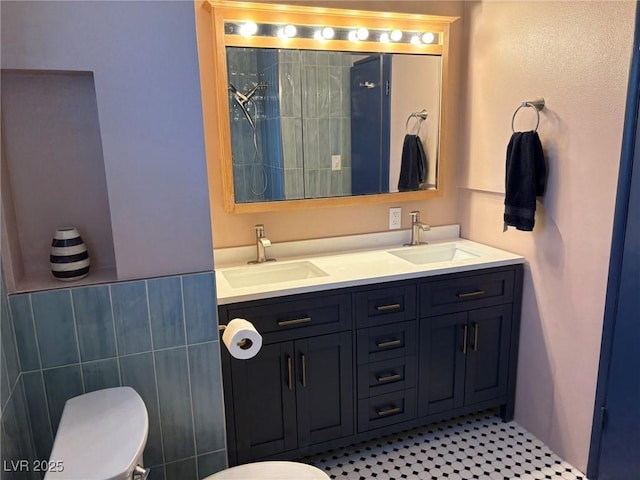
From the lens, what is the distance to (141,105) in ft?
4.66

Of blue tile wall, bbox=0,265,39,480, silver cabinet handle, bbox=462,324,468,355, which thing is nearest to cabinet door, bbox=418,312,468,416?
silver cabinet handle, bbox=462,324,468,355

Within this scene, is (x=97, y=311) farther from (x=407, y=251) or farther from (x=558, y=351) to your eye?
(x=558, y=351)

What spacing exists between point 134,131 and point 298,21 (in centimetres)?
109

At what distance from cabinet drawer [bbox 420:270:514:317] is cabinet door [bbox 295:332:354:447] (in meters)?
0.42

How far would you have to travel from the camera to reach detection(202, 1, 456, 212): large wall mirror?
83.4 inches

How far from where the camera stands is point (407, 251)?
254cm

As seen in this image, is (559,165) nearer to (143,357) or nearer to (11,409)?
(143,357)

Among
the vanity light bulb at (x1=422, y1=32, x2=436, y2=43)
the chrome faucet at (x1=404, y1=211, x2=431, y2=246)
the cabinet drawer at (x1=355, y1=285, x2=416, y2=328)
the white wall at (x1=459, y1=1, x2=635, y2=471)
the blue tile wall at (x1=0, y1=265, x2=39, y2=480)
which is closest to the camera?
the blue tile wall at (x1=0, y1=265, x2=39, y2=480)

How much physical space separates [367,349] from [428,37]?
1599 mm

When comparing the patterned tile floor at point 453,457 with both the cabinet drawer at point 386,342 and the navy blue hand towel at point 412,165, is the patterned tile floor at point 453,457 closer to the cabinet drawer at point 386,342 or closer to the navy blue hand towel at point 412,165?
the cabinet drawer at point 386,342

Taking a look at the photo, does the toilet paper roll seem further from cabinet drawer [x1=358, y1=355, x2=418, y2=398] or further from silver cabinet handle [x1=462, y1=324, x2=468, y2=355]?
silver cabinet handle [x1=462, y1=324, x2=468, y2=355]

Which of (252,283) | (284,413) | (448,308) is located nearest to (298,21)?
(252,283)

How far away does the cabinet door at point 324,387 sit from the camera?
2.02 m

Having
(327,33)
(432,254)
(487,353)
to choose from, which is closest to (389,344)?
(487,353)
